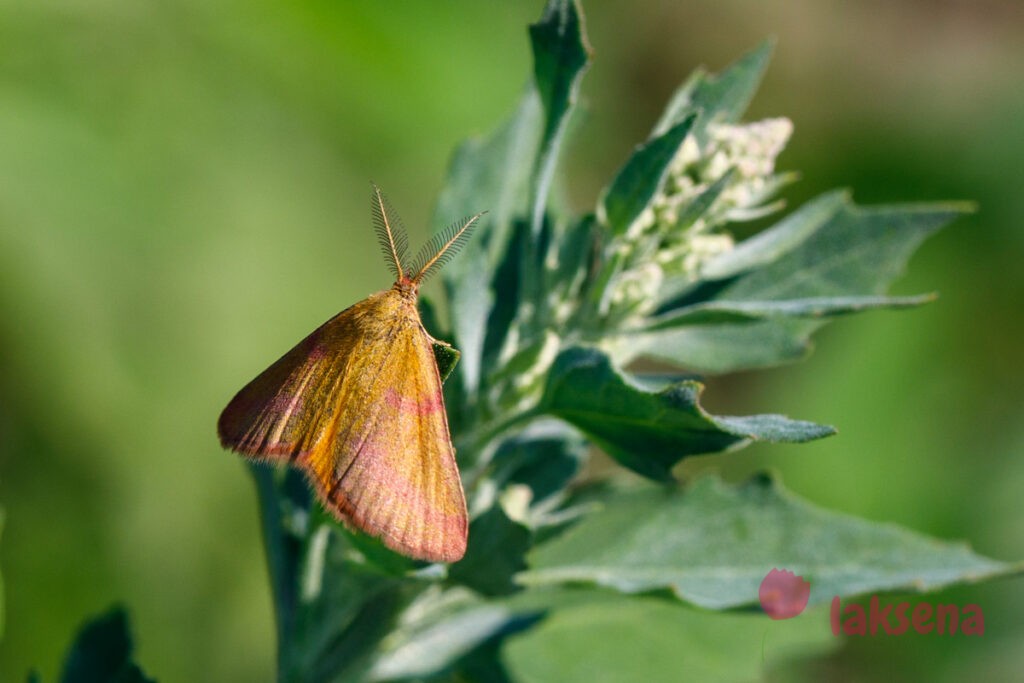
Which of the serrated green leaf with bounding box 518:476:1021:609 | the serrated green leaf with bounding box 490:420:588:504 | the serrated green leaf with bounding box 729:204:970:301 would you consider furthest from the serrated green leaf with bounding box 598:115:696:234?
the serrated green leaf with bounding box 518:476:1021:609

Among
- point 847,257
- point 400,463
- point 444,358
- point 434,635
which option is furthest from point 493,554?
point 847,257

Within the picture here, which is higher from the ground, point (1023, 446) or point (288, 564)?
point (288, 564)

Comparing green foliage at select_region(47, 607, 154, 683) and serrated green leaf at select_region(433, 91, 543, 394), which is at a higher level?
serrated green leaf at select_region(433, 91, 543, 394)

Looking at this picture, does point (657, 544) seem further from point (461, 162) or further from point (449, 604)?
point (461, 162)

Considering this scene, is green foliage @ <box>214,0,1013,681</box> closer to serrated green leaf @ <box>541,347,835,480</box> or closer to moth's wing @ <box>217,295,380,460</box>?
serrated green leaf @ <box>541,347,835,480</box>

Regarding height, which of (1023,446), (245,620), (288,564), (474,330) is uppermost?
(474,330)

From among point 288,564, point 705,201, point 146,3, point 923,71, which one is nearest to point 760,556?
point 705,201
